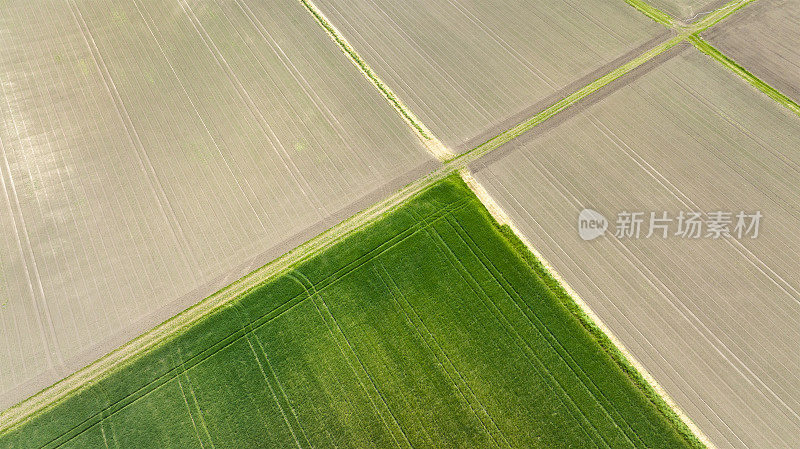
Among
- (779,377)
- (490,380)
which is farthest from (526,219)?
(779,377)

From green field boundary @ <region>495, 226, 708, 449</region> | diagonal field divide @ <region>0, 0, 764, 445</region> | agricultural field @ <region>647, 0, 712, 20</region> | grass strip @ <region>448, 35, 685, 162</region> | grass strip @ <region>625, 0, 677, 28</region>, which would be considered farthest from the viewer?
agricultural field @ <region>647, 0, 712, 20</region>

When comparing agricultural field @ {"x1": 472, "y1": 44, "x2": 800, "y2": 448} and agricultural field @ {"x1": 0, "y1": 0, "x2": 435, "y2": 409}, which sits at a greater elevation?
A: agricultural field @ {"x1": 0, "y1": 0, "x2": 435, "y2": 409}

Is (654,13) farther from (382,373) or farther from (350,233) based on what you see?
(382,373)

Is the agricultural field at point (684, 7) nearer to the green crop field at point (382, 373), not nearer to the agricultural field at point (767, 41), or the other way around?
the agricultural field at point (767, 41)

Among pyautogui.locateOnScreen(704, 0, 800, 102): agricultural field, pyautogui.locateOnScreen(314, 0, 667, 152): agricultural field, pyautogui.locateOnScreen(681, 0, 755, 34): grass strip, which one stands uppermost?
pyautogui.locateOnScreen(314, 0, 667, 152): agricultural field

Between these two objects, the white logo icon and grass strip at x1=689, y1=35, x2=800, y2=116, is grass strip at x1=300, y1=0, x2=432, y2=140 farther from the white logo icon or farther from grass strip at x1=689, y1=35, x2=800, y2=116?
grass strip at x1=689, y1=35, x2=800, y2=116

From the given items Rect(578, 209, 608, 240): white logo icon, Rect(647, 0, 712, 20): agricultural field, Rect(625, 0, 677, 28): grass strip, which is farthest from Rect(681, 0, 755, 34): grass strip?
Rect(578, 209, 608, 240): white logo icon

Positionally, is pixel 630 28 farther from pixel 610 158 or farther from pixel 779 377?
pixel 779 377
